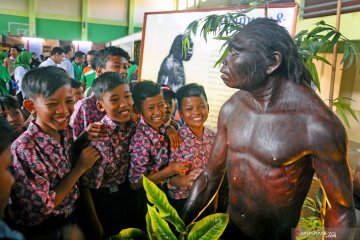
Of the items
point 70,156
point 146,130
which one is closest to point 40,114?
point 70,156

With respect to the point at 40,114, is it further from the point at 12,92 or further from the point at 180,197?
the point at 12,92

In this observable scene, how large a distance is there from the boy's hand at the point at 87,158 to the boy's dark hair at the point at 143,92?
1.53 ft

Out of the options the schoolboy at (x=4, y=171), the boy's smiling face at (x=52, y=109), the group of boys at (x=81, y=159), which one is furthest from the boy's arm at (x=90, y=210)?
the schoolboy at (x=4, y=171)

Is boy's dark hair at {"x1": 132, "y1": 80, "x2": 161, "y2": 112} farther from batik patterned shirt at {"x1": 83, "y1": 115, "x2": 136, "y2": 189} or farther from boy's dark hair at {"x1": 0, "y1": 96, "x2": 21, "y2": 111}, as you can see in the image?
boy's dark hair at {"x1": 0, "y1": 96, "x2": 21, "y2": 111}

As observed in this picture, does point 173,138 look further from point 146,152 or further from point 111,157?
point 111,157

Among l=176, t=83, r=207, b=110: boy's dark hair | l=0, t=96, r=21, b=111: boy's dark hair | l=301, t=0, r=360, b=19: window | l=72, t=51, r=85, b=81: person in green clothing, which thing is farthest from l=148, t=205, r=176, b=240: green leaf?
l=301, t=0, r=360, b=19: window

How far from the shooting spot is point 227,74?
1.16 meters

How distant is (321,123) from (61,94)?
3.62ft

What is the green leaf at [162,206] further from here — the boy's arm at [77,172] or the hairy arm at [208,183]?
the boy's arm at [77,172]

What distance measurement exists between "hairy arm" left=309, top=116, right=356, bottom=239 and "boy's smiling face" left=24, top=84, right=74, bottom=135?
3.48 ft

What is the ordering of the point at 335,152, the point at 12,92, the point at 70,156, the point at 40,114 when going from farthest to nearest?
the point at 12,92 < the point at 70,156 < the point at 40,114 < the point at 335,152

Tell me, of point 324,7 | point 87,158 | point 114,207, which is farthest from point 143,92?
point 324,7

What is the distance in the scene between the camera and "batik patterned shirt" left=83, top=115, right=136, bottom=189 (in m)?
1.67

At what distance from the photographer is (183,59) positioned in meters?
2.62
